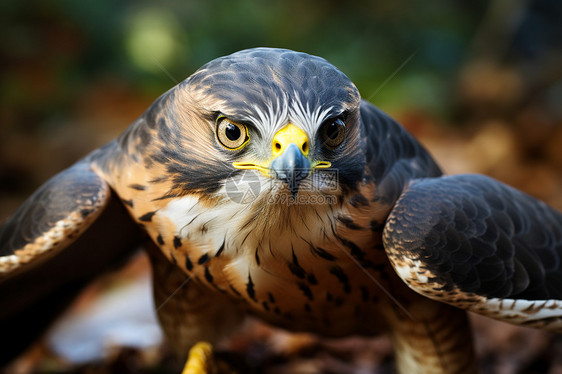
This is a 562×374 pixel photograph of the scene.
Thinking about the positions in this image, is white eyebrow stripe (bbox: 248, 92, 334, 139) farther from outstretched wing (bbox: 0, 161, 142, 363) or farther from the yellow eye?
outstretched wing (bbox: 0, 161, 142, 363)

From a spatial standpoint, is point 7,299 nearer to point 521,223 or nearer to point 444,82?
point 521,223

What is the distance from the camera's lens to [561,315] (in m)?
2.63

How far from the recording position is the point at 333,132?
2156 mm

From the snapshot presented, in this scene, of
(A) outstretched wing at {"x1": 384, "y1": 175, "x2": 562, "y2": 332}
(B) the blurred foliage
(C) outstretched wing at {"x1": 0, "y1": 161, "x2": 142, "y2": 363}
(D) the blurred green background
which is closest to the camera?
(A) outstretched wing at {"x1": 384, "y1": 175, "x2": 562, "y2": 332}

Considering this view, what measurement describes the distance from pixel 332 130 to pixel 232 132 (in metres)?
0.35

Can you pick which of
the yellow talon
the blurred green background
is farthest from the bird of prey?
the blurred green background

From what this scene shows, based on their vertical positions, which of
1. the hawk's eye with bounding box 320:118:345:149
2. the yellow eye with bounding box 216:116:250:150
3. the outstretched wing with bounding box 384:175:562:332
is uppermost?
the yellow eye with bounding box 216:116:250:150

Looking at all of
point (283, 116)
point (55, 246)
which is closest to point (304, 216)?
point (283, 116)

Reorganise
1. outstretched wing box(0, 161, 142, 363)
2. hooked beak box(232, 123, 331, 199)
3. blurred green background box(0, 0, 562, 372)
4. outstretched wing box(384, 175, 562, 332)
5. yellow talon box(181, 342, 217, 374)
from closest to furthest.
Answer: hooked beak box(232, 123, 331, 199) < outstretched wing box(384, 175, 562, 332) < outstretched wing box(0, 161, 142, 363) < yellow talon box(181, 342, 217, 374) < blurred green background box(0, 0, 562, 372)

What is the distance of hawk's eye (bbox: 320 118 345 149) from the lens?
2.12 m

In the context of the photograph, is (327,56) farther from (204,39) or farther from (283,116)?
(283,116)

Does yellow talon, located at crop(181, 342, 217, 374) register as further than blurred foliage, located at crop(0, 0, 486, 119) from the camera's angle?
No

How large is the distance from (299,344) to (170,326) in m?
1.30

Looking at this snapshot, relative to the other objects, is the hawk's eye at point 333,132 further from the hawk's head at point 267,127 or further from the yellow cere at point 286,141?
the yellow cere at point 286,141
